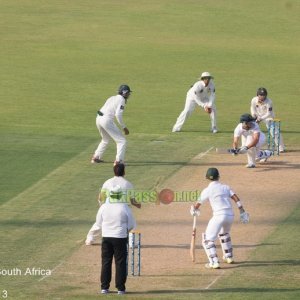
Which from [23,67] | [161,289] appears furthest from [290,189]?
[23,67]

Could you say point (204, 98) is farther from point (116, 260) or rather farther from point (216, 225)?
point (116, 260)

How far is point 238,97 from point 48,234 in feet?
56.6

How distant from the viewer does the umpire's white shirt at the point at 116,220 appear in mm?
20328

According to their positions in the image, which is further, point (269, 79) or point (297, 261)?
point (269, 79)

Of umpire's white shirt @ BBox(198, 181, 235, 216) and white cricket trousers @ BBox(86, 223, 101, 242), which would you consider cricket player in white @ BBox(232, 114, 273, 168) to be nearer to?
white cricket trousers @ BBox(86, 223, 101, 242)

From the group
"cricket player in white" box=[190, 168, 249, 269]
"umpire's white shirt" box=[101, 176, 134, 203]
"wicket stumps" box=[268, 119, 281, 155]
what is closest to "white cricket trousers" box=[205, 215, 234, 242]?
"cricket player in white" box=[190, 168, 249, 269]

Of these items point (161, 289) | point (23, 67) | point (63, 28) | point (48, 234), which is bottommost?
point (161, 289)

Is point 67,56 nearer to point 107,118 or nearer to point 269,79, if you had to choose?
point 269,79

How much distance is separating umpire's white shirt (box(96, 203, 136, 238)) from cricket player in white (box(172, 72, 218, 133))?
13.3 meters

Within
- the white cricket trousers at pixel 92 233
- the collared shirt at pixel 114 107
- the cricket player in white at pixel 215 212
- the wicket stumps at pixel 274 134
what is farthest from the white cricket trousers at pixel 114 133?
the cricket player in white at pixel 215 212

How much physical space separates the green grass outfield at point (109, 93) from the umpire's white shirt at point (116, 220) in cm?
138

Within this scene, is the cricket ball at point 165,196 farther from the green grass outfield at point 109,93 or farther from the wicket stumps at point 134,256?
the wicket stumps at point 134,256

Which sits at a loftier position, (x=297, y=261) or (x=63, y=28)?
(x=63, y=28)

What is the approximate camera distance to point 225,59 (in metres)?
47.1
